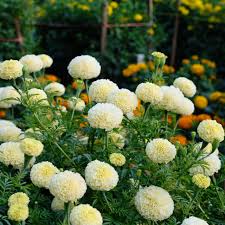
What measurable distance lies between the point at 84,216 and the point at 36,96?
21.6 inches

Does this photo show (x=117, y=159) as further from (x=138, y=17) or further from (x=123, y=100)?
(x=138, y=17)

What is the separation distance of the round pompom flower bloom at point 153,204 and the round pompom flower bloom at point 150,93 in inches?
12.0

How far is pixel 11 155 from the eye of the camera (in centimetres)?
164

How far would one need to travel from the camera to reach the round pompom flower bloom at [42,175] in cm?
150

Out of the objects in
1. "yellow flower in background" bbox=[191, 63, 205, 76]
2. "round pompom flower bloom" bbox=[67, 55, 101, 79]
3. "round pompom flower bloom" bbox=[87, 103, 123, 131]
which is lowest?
"yellow flower in background" bbox=[191, 63, 205, 76]

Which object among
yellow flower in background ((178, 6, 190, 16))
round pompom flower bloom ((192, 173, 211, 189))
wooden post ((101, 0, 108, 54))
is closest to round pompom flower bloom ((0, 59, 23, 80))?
round pompom flower bloom ((192, 173, 211, 189))

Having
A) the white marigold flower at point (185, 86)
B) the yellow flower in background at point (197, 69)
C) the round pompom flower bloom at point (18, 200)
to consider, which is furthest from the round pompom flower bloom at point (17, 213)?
the yellow flower in background at point (197, 69)

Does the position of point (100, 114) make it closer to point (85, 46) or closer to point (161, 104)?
point (161, 104)

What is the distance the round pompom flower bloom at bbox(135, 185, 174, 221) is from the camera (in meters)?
1.45

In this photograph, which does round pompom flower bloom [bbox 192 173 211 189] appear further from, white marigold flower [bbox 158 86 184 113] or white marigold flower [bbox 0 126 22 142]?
white marigold flower [bbox 0 126 22 142]

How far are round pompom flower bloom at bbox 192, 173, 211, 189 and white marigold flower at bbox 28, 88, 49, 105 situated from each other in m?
0.51

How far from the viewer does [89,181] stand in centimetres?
144

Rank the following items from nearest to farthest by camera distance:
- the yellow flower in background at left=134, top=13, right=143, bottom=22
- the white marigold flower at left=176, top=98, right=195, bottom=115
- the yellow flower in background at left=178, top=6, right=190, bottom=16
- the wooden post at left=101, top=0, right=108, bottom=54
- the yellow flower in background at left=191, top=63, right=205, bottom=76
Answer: the white marigold flower at left=176, top=98, right=195, bottom=115
the yellow flower in background at left=191, top=63, right=205, bottom=76
the wooden post at left=101, top=0, right=108, bottom=54
the yellow flower in background at left=134, top=13, right=143, bottom=22
the yellow flower in background at left=178, top=6, right=190, bottom=16

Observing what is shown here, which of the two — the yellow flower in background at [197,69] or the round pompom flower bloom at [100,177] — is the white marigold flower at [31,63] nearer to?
the round pompom flower bloom at [100,177]
